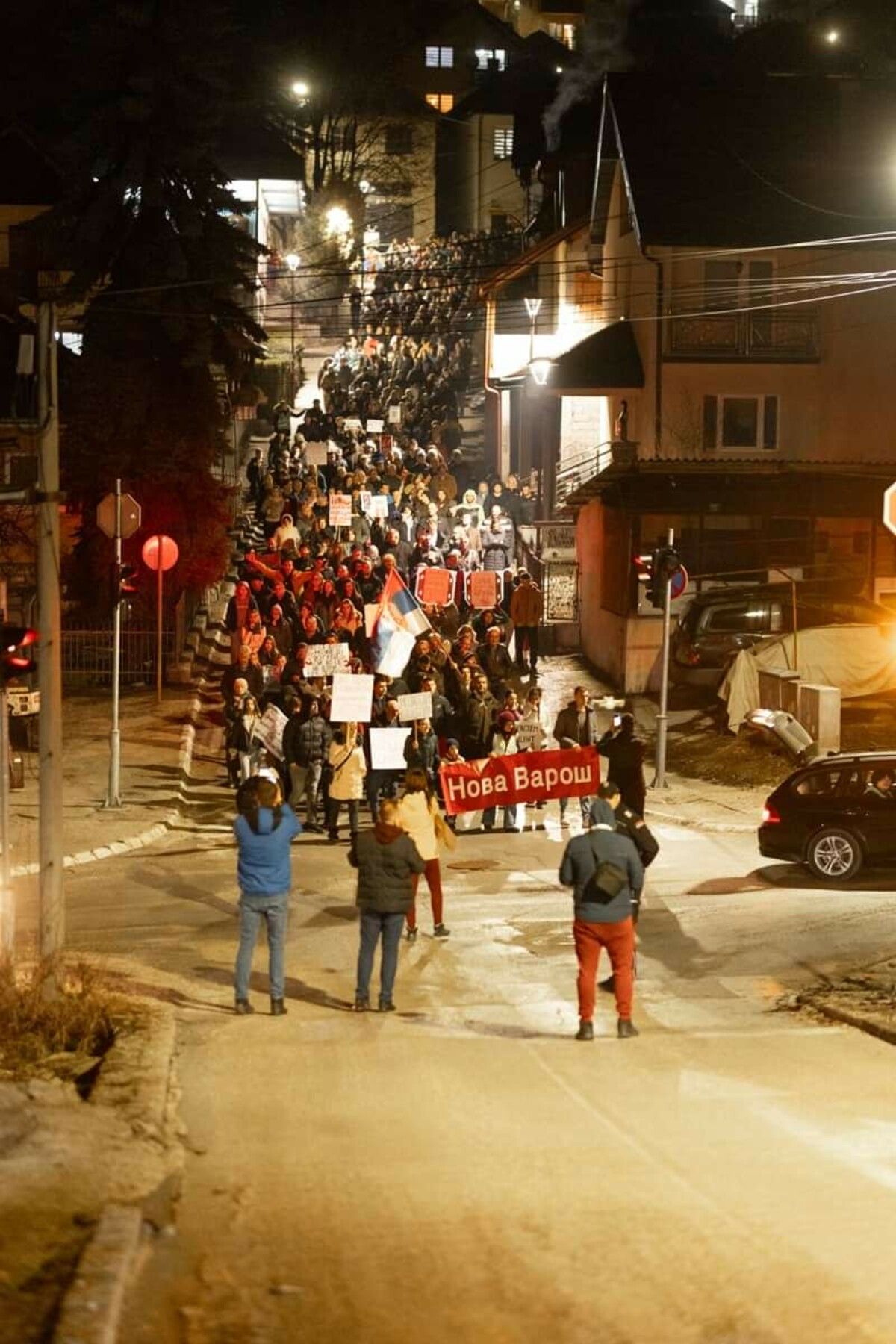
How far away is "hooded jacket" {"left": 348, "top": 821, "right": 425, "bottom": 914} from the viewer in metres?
13.3

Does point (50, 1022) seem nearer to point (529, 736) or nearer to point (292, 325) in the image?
point (529, 736)

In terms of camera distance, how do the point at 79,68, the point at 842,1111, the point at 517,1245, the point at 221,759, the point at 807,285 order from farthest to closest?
1. the point at 807,285
2. the point at 79,68
3. the point at 221,759
4. the point at 842,1111
5. the point at 517,1245

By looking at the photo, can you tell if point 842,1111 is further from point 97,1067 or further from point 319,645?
point 319,645

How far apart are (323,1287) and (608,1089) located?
14.2 ft

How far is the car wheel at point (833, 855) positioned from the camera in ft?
65.1

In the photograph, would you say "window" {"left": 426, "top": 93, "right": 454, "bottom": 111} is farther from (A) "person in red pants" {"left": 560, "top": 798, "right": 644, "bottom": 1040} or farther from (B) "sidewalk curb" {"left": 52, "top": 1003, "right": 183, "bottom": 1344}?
(B) "sidewalk curb" {"left": 52, "top": 1003, "right": 183, "bottom": 1344}

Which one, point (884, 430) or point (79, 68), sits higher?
point (79, 68)

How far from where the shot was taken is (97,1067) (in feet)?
36.1

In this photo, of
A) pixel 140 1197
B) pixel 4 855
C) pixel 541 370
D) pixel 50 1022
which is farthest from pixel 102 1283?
pixel 541 370

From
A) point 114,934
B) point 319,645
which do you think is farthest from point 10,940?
point 319,645

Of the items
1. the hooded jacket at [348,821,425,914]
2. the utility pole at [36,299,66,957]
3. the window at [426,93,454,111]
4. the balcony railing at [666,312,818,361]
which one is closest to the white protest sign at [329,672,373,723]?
the utility pole at [36,299,66,957]

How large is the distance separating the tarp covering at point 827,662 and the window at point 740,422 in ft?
24.5

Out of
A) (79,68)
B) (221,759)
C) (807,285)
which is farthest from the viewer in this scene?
(807,285)

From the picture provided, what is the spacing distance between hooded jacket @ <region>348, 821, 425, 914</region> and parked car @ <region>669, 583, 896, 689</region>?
20095mm
